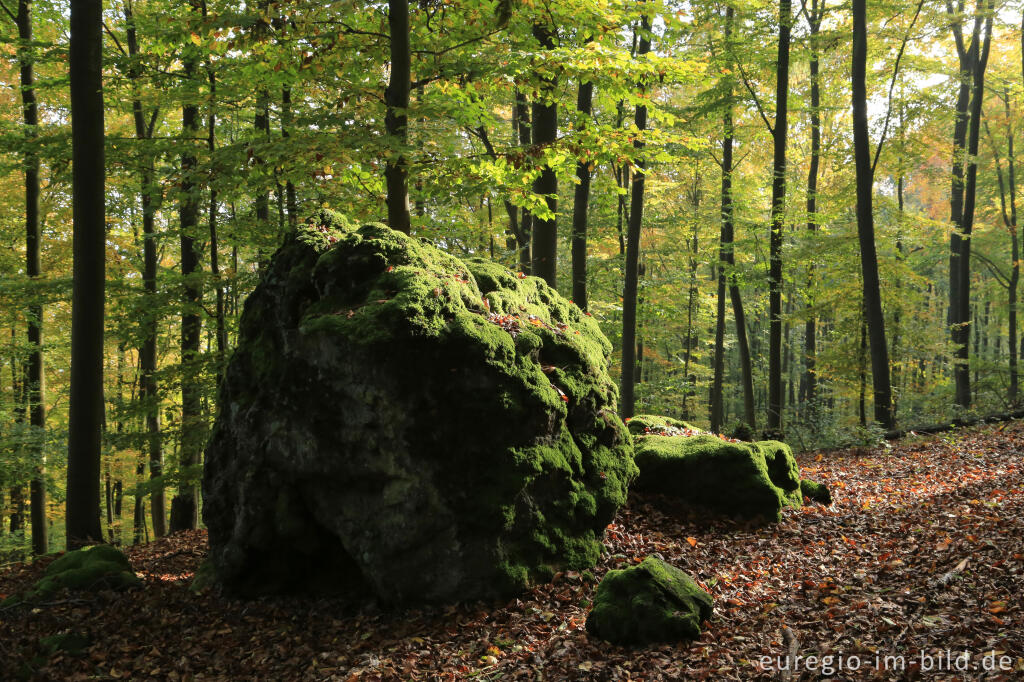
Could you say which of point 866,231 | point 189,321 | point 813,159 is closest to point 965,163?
point 813,159

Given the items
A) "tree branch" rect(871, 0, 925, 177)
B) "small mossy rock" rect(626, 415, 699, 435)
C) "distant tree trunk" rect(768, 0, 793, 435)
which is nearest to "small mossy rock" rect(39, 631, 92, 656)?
"small mossy rock" rect(626, 415, 699, 435)

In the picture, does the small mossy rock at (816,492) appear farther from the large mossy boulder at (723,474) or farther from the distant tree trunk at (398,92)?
the distant tree trunk at (398,92)

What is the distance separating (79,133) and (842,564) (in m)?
9.96

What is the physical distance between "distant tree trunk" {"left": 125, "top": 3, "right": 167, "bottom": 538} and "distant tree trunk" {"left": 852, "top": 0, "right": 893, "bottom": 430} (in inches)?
544

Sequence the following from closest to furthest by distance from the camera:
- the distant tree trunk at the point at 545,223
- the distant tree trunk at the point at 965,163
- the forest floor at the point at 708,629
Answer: the forest floor at the point at 708,629
the distant tree trunk at the point at 545,223
the distant tree trunk at the point at 965,163

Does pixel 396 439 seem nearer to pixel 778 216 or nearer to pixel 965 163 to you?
pixel 778 216

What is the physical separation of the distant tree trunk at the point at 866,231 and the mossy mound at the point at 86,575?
14076 mm

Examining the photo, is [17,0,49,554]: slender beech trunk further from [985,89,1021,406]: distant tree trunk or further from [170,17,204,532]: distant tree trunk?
[985,89,1021,406]: distant tree trunk

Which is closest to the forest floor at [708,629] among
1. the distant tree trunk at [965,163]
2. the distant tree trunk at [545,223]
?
the distant tree trunk at [545,223]

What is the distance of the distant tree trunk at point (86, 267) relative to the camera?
24.0 ft

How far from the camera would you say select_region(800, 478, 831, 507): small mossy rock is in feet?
27.0

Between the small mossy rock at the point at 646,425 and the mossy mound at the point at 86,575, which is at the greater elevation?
the small mossy rock at the point at 646,425

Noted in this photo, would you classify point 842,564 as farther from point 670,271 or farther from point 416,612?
point 670,271

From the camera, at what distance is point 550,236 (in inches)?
415
